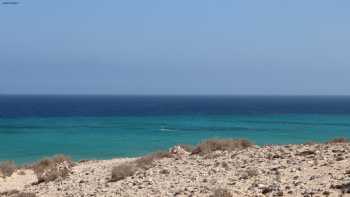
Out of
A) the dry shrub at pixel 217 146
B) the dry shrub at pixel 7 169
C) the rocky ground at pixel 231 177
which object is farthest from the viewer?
the dry shrub at pixel 7 169

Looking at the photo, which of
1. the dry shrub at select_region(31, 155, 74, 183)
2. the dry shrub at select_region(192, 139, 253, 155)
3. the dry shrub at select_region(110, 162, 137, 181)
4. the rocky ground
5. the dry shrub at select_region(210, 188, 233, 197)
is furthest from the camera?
the dry shrub at select_region(192, 139, 253, 155)

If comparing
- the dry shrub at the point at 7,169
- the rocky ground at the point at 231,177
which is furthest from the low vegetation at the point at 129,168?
the dry shrub at the point at 7,169

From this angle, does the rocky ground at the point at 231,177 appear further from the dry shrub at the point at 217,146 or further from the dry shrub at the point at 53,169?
the dry shrub at the point at 217,146

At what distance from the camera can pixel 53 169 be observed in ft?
73.2

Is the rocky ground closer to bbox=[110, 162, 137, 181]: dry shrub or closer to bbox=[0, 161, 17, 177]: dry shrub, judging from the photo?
bbox=[110, 162, 137, 181]: dry shrub

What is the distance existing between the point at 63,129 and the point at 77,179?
58.2 m

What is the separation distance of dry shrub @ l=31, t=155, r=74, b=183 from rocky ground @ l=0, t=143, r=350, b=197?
1.16 ft

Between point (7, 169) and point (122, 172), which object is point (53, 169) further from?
point (122, 172)

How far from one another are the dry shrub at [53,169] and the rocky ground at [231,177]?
1.16ft

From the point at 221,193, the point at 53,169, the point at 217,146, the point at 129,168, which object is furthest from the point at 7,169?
the point at 221,193

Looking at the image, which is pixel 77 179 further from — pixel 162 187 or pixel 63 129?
pixel 63 129

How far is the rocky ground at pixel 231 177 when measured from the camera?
14.4m

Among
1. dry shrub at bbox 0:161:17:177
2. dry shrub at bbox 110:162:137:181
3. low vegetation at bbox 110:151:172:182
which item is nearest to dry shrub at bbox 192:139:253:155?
low vegetation at bbox 110:151:172:182

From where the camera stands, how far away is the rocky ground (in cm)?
1445
